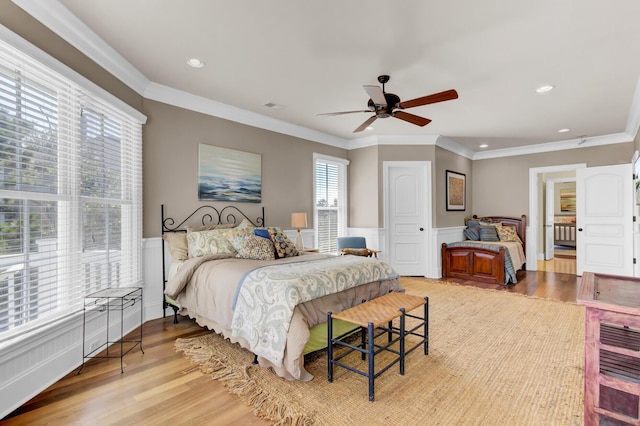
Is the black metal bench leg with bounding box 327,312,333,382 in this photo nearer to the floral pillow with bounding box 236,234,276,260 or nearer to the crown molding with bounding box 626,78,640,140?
the floral pillow with bounding box 236,234,276,260

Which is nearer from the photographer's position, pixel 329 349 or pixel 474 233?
pixel 329 349

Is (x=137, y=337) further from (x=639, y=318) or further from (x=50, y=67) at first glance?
(x=639, y=318)

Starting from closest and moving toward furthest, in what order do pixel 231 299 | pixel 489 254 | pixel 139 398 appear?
pixel 139 398 → pixel 231 299 → pixel 489 254

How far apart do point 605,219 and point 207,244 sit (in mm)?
6660

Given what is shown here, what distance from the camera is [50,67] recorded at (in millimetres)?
2180

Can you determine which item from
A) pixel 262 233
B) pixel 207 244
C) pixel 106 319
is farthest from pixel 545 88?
pixel 106 319

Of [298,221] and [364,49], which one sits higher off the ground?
[364,49]

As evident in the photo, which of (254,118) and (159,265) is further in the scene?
(254,118)

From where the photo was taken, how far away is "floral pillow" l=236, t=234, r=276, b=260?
3215 millimetres

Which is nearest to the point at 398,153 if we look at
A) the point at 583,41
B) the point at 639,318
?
the point at 583,41

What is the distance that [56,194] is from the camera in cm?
231

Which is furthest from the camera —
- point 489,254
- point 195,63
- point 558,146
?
point 558,146

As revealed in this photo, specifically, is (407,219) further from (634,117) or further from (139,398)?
(139,398)

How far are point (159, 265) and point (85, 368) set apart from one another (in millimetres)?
1275
